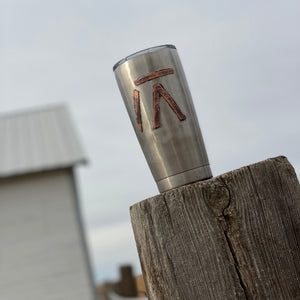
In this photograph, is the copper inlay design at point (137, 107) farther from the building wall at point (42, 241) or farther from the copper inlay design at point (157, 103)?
the building wall at point (42, 241)

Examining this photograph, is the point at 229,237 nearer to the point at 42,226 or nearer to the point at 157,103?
the point at 157,103

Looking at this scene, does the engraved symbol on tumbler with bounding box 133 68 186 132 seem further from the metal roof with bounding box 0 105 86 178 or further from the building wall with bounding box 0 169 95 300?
the building wall with bounding box 0 169 95 300

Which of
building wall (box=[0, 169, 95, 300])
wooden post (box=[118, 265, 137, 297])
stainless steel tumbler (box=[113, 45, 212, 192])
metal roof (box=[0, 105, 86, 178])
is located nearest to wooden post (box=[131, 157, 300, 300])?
stainless steel tumbler (box=[113, 45, 212, 192])

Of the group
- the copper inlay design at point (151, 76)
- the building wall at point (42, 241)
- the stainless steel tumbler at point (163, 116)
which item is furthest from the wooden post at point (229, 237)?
the building wall at point (42, 241)

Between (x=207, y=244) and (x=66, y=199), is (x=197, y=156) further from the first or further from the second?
(x=66, y=199)

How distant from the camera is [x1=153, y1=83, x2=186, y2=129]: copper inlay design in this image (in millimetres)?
1384

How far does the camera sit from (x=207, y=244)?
50.1 inches

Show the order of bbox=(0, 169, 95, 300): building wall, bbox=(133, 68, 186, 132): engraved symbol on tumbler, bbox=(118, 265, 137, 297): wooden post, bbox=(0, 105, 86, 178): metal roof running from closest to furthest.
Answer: bbox=(133, 68, 186, 132): engraved symbol on tumbler
bbox=(118, 265, 137, 297): wooden post
bbox=(0, 169, 95, 300): building wall
bbox=(0, 105, 86, 178): metal roof

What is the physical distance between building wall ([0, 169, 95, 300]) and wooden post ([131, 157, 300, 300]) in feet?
23.4

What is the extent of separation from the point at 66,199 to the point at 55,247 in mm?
764

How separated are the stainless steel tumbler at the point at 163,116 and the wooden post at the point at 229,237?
128mm

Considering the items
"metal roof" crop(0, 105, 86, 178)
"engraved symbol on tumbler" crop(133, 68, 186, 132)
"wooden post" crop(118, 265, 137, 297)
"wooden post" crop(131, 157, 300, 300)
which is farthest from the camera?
"metal roof" crop(0, 105, 86, 178)

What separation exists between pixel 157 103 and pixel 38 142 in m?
7.91

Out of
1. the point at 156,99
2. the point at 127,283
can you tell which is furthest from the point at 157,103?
the point at 127,283
